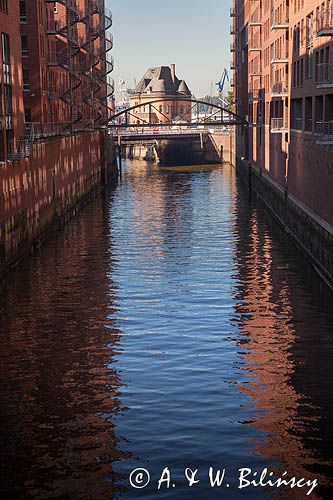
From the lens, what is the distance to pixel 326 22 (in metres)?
38.6

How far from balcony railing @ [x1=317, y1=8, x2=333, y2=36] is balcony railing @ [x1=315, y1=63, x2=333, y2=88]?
2.00 metres

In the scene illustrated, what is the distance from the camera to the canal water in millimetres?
18203

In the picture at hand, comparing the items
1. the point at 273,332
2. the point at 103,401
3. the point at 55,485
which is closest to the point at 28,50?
the point at 273,332

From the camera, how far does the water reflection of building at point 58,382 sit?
17938 millimetres

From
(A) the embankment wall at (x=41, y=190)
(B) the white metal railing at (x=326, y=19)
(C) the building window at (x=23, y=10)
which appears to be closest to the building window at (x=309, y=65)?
(B) the white metal railing at (x=326, y=19)

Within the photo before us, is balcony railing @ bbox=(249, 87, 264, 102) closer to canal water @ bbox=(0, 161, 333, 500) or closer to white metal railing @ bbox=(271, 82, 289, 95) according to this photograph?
white metal railing @ bbox=(271, 82, 289, 95)

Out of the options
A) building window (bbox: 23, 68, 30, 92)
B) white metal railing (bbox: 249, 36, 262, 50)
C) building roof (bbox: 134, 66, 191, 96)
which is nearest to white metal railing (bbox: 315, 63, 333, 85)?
building window (bbox: 23, 68, 30, 92)

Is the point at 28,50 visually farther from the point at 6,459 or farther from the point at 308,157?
the point at 6,459

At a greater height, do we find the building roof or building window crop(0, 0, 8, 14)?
the building roof

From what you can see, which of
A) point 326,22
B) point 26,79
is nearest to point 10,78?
point 326,22

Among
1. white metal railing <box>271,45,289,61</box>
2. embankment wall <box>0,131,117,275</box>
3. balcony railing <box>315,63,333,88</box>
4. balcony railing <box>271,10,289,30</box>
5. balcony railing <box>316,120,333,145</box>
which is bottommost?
embankment wall <box>0,131,117,275</box>

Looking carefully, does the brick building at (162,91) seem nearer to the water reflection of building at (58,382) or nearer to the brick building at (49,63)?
the brick building at (49,63)

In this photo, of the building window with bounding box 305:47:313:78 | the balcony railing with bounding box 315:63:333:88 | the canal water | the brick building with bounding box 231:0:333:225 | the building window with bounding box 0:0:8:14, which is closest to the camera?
the canal water

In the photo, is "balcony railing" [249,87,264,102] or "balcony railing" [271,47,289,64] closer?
"balcony railing" [271,47,289,64]
